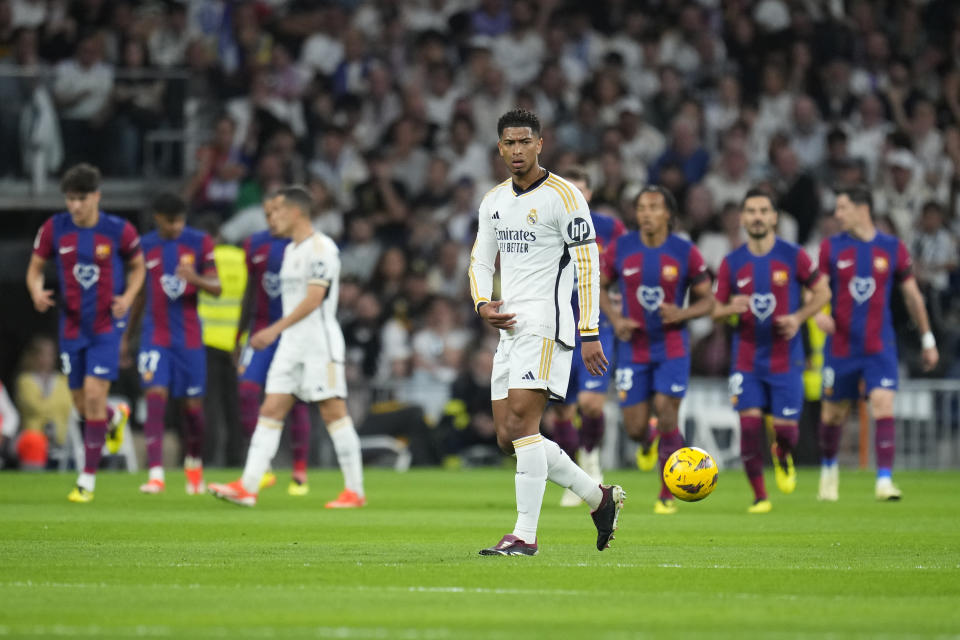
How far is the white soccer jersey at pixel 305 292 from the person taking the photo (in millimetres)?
14055

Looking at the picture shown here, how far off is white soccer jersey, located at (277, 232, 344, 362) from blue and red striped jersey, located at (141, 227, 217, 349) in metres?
1.97

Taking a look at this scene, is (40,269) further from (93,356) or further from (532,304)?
(532,304)

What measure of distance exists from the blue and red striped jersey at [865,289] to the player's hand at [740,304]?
1594mm

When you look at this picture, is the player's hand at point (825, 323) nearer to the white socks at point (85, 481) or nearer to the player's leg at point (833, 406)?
the player's leg at point (833, 406)

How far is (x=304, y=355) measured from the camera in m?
14.1

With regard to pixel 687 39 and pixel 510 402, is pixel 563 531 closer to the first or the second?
pixel 510 402

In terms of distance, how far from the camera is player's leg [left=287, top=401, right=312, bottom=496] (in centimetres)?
1675

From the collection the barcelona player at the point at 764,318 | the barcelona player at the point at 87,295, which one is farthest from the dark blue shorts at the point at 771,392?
the barcelona player at the point at 87,295

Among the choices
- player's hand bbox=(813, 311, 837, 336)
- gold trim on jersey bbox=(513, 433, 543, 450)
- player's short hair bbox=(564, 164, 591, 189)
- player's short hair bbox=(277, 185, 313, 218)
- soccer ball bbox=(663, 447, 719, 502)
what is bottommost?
soccer ball bbox=(663, 447, 719, 502)

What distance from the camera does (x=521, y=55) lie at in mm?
25109

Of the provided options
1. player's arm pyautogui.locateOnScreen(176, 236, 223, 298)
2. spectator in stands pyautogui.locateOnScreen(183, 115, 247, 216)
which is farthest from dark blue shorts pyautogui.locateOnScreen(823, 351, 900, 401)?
spectator in stands pyautogui.locateOnScreen(183, 115, 247, 216)

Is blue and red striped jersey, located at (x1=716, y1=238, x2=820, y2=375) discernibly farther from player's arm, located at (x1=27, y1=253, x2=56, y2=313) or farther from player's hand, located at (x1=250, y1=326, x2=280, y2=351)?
player's arm, located at (x1=27, y1=253, x2=56, y2=313)

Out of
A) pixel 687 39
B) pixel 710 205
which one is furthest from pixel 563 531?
pixel 687 39

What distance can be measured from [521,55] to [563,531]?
14505mm
